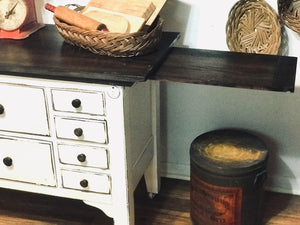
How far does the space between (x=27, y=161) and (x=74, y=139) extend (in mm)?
231

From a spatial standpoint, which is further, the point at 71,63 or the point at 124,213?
the point at 124,213

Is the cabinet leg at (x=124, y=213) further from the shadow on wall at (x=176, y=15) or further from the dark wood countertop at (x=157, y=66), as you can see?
the shadow on wall at (x=176, y=15)

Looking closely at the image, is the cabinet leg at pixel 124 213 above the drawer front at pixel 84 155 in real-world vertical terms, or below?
below

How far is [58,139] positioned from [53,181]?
185mm

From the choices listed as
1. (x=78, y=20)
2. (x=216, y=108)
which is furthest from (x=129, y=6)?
(x=216, y=108)

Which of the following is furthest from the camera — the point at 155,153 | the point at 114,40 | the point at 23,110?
the point at 155,153

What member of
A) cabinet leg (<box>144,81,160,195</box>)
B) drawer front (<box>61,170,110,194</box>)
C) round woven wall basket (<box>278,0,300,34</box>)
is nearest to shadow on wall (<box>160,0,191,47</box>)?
cabinet leg (<box>144,81,160,195</box>)

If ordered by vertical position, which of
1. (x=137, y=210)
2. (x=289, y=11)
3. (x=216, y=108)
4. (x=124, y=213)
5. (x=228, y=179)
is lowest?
(x=137, y=210)

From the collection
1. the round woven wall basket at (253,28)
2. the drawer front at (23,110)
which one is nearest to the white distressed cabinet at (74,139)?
the drawer front at (23,110)

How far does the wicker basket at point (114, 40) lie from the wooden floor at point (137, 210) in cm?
76

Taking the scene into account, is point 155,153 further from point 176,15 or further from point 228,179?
point 176,15

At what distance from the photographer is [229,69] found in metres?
1.75

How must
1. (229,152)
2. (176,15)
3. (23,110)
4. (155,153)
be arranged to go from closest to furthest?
(23,110), (229,152), (176,15), (155,153)

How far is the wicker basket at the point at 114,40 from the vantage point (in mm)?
1711
